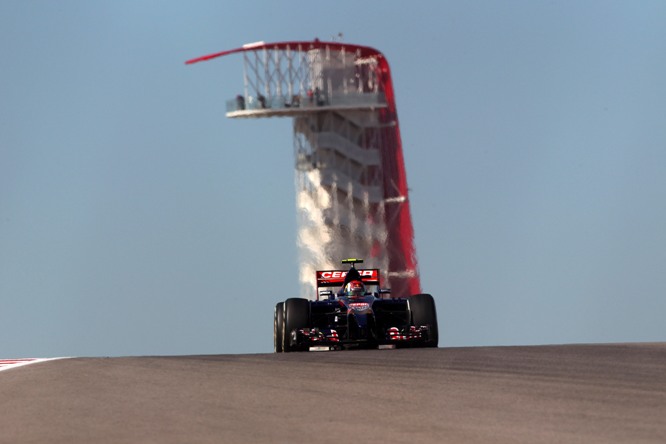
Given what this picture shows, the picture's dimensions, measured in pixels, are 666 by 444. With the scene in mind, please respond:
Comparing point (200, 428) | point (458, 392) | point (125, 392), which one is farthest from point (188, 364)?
point (200, 428)

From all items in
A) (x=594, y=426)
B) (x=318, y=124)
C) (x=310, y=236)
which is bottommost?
(x=594, y=426)

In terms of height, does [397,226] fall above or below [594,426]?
above

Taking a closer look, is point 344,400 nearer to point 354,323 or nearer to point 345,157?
point 354,323

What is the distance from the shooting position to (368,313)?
25.8m

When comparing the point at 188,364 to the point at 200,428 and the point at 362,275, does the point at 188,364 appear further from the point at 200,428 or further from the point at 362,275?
the point at 362,275

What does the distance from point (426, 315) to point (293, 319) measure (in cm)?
219

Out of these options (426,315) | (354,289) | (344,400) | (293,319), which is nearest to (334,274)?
(354,289)

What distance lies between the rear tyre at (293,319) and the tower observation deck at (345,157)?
51.2m

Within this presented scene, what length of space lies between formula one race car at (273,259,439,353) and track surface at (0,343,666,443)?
602 centimetres

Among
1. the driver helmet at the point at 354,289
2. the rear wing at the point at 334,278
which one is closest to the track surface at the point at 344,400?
the driver helmet at the point at 354,289

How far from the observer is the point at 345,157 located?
87.8m

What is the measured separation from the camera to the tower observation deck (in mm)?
81875

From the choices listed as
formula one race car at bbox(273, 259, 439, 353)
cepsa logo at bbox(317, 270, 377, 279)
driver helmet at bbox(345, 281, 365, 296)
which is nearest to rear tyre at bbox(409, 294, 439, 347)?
→ formula one race car at bbox(273, 259, 439, 353)

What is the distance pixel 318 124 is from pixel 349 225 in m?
6.57
